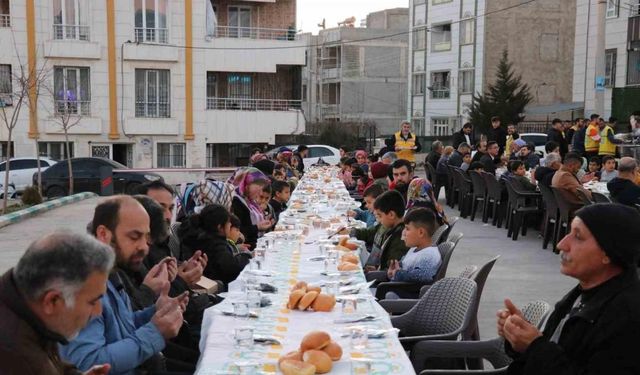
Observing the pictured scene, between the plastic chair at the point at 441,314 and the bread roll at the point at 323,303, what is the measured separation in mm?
483

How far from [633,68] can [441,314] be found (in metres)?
30.9

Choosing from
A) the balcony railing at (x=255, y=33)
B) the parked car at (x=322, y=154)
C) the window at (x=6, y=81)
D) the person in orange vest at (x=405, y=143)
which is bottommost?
the parked car at (x=322, y=154)

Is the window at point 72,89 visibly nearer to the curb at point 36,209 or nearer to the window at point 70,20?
the window at point 70,20

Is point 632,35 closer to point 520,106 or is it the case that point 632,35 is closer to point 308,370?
point 520,106

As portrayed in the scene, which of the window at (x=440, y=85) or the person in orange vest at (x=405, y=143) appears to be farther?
the window at (x=440, y=85)

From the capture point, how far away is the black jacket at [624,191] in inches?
371

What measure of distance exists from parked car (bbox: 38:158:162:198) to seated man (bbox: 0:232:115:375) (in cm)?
1974

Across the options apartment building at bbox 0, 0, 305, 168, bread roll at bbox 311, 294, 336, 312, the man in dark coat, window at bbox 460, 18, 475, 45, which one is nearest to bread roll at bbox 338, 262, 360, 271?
bread roll at bbox 311, 294, 336, 312

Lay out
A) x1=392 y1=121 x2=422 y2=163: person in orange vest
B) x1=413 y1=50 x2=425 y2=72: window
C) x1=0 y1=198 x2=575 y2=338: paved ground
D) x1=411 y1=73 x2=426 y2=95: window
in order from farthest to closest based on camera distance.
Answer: x1=411 y1=73 x2=426 y2=95: window → x1=413 y1=50 x2=425 y2=72: window → x1=392 y1=121 x2=422 y2=163: person in orange vest → x1=0 y1=198 x2=575 y2=338: paved ground

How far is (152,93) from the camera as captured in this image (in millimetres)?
31406

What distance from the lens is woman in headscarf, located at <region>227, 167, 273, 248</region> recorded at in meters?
8.59

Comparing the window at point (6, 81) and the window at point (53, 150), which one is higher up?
the window at point (6, 81)

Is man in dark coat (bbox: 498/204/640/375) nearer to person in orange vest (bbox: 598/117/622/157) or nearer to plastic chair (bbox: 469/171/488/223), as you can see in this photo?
plastic chair (bbox: 469/171/488/223)

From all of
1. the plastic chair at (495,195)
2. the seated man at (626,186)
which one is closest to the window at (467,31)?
the plastic chair at (495,195)
